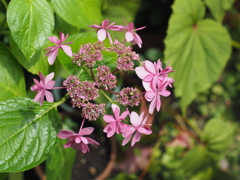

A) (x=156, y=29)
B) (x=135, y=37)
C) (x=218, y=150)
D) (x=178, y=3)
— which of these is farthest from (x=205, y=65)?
(x=156, y=29)

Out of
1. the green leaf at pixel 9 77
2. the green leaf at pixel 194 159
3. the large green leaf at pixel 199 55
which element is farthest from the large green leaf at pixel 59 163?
the green leaf at pixel 194 159

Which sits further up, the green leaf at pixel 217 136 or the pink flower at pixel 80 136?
the pink flower at pixel 80 136

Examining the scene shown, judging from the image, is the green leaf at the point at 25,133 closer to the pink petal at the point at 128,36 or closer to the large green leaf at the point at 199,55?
the pink petal at the point at 128,36

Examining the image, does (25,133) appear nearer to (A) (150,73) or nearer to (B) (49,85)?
(B) (49,85)

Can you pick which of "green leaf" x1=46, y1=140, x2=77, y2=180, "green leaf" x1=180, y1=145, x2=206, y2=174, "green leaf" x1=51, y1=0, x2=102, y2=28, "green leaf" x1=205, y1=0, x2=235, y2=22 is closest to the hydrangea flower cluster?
"green leaf" x1=51, y1=0, x2=102, y2=28

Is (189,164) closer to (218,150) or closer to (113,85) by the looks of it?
(218,150)
